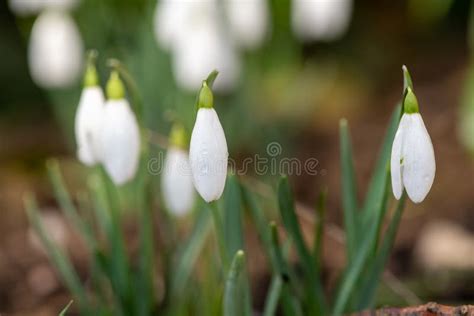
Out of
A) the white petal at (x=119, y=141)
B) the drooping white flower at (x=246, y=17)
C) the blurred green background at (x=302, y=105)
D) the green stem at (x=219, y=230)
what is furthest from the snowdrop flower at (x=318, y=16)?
the green stem at (x=219, y=230)

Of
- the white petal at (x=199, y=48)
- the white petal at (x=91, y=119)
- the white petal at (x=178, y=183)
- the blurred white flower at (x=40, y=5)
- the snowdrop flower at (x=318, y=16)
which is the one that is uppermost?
the blurred white flower at (x=40, y=5)

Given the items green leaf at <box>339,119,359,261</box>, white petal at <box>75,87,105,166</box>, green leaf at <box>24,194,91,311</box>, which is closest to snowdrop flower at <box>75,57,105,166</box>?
white petal at <box>75,87,105,166</box>

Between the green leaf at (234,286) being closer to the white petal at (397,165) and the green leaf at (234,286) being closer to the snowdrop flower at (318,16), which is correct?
the white petal at (397,165)

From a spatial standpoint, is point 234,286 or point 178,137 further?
point 178,137

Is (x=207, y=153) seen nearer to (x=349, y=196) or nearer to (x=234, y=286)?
(x=234, y=286)

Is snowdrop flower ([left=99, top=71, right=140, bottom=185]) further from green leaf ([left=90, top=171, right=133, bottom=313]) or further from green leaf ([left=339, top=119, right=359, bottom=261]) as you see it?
green leaf ([left=339, top=119, right=359, bottom=261])

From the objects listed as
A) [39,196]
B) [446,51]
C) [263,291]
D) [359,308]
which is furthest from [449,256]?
[446,51]

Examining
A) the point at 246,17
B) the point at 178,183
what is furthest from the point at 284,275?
the point at 246,17
